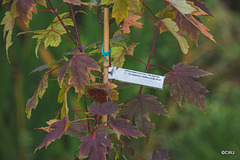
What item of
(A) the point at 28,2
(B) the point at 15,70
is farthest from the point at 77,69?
(B) the point at 15,70

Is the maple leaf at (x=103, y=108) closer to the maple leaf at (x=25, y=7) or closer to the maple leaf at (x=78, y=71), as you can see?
the maple leaf at (x=78, y=71)

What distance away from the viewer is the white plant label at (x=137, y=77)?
56 centimetres

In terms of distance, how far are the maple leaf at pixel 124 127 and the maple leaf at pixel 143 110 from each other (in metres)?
0.06

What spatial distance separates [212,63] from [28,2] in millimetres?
2273

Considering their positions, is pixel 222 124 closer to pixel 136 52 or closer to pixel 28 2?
pixel 136 52

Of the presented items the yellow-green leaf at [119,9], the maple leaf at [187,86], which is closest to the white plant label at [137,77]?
the maple leaf at [187,86]

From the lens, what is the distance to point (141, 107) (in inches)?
22.0

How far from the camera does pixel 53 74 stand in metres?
1.16

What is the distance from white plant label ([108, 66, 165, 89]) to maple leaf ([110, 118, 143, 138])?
0.34ft

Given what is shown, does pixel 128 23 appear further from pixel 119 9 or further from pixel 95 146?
pixel 95 146

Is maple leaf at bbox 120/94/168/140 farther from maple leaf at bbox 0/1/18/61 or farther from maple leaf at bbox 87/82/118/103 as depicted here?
maple leaf at bbox 0/1/18/61

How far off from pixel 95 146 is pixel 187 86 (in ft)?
0.73

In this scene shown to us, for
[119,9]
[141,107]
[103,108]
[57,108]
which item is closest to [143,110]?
[141,107]

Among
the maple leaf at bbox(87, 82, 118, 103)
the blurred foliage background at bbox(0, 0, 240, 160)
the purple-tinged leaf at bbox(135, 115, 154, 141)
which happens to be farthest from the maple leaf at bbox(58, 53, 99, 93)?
the blurred foliage background at bbox(0, 0, 240, 160)
